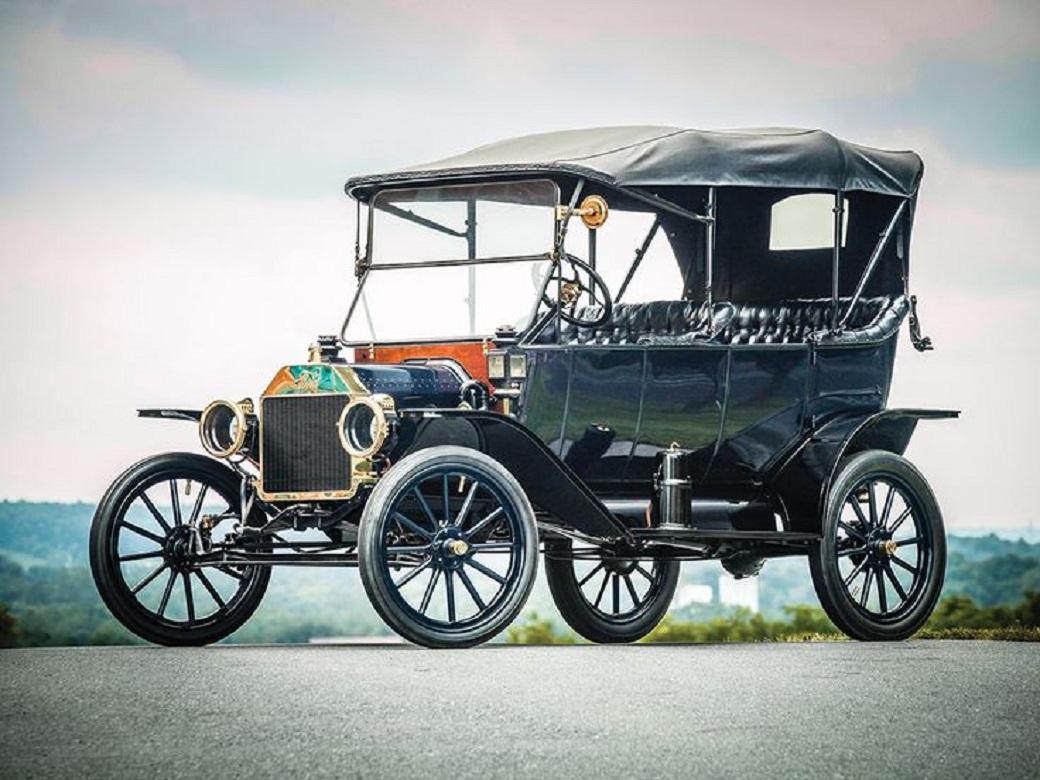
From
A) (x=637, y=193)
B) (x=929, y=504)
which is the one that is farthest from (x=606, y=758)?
(x=929, y=504)

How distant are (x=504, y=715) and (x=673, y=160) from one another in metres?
5.38

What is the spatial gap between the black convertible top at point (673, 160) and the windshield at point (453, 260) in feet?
0.67

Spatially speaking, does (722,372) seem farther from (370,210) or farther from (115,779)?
(115,779)

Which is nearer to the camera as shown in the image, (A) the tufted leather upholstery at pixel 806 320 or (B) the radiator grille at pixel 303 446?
(B) the radiator grille at pixel 303 446

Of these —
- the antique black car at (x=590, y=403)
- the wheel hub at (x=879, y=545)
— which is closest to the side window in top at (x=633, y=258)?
the antique black car at (x=590, y=403)

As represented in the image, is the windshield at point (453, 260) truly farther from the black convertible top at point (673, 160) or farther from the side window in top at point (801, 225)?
the side window in top at point (801, 225)

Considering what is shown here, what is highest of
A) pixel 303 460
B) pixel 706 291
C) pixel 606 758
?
pixel 706 291

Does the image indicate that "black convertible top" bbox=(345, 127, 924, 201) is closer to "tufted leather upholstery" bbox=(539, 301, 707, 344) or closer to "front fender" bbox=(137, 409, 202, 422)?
"tufted leather upholstery" bbox=(539, 301, 707, 344)

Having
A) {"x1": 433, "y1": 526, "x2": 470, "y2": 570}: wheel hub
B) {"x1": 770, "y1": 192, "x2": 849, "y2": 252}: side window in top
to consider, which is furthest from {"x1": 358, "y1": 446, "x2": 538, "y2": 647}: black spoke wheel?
{"x1": 770, "y1": 192, "x2": 849, "y2": 252}: side window in top

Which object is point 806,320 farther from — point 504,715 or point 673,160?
point 504,715

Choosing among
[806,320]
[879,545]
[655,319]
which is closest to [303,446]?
[655,319]

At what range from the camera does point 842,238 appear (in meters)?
14.3

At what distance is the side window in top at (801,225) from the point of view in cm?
1398

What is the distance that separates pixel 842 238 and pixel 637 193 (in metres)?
2.27
